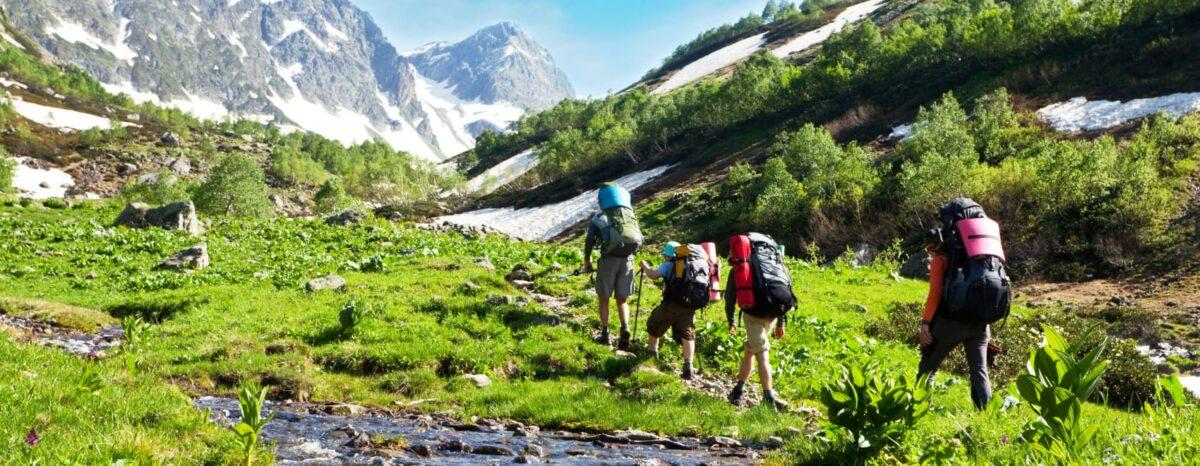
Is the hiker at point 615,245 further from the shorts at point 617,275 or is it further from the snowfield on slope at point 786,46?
the snowfield on slope at point 786,46

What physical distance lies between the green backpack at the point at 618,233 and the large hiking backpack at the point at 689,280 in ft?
3.76

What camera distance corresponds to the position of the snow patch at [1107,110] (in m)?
47.5

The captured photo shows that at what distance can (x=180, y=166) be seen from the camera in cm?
14638

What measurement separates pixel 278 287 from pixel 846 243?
37.8m

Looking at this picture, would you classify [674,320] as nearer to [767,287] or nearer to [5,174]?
[767,287]

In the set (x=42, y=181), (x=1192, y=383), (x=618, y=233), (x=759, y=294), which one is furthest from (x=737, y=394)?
(x=42, y=181)

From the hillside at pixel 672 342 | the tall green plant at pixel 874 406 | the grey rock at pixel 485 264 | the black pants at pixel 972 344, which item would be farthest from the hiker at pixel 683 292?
the grey rock at pixel 485 264

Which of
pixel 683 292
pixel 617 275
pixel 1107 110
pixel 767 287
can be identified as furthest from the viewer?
pixel 1107 110

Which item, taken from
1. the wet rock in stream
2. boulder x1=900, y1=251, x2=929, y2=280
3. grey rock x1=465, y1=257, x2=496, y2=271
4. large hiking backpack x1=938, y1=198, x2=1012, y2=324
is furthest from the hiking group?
boulder x1=900, y1=251, x2=929, y2=280

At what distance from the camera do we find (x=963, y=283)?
7816 mm

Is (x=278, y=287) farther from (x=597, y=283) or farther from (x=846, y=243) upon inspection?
(x=846, y=243)

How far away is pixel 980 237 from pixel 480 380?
26.7 ft

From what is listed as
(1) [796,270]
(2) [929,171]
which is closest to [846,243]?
(2) [929,171]

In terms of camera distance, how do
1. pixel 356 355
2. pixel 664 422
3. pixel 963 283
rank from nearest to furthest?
pixel 963 283 → pixel 664 422 → pixel 356 355
